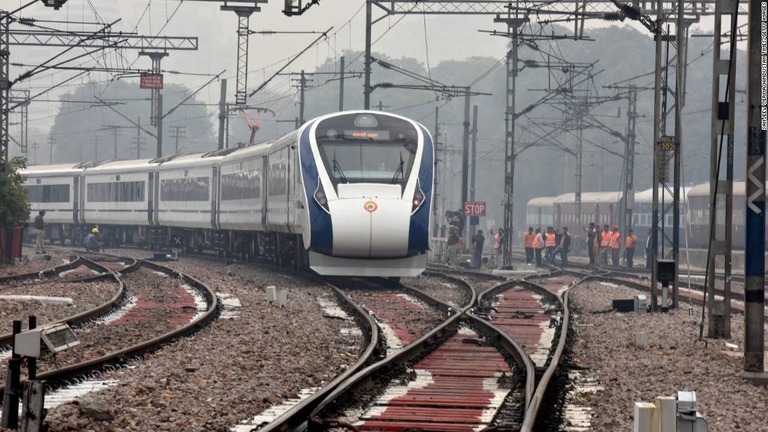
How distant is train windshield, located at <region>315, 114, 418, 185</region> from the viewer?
25.5 metres

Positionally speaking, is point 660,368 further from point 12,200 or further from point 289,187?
point 12,200

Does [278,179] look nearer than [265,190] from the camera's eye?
Yes

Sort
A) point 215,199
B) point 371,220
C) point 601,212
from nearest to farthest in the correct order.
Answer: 1. point 371,220
2. point 215,199
3. point 601,212

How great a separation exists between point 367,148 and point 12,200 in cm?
1235

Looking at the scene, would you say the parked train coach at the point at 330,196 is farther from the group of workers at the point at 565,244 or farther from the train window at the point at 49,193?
the train window at the point at 49,193

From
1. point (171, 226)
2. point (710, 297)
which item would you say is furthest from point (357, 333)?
point (171, 226)

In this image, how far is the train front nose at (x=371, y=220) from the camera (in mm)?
24797

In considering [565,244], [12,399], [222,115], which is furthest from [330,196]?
[222,115]

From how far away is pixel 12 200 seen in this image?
112 ft

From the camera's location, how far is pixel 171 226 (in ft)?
155

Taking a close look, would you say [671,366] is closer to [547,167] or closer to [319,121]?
[319,121]

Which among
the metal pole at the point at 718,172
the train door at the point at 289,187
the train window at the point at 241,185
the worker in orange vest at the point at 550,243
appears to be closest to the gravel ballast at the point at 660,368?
the metal pole at the point at 718,172

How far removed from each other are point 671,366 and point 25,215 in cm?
2445

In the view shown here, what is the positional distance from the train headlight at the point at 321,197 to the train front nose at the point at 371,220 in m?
0.12
